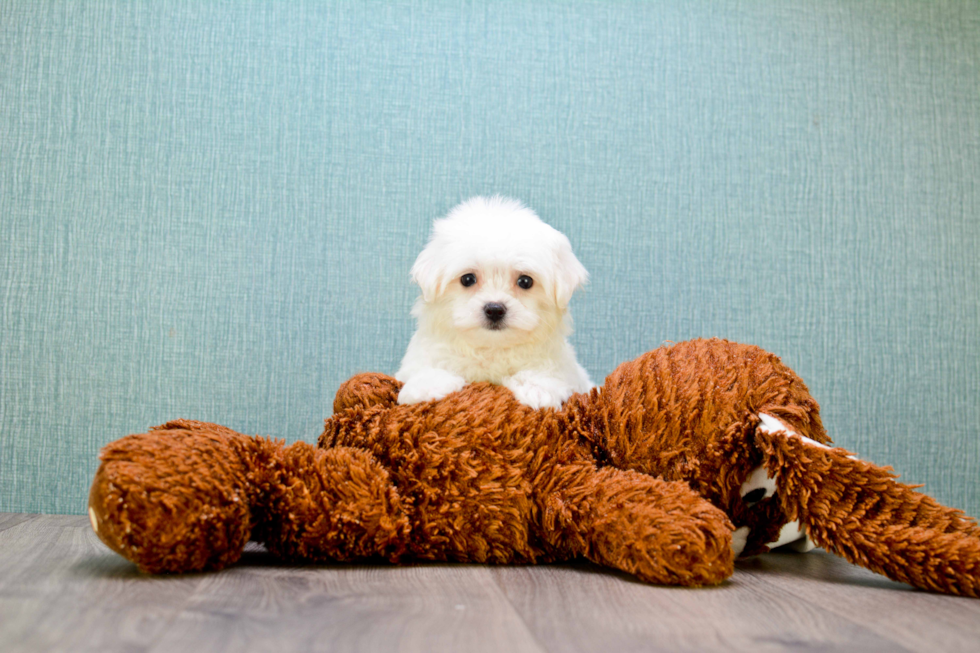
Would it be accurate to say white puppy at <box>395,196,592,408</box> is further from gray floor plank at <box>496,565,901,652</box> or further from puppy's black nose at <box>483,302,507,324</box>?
gray floor plank at <box>496,565,901,652</box>

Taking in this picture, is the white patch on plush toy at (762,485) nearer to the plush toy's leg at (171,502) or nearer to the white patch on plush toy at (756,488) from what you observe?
the white patch on plush toy at (756,488)

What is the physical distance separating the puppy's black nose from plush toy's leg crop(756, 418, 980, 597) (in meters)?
0.45

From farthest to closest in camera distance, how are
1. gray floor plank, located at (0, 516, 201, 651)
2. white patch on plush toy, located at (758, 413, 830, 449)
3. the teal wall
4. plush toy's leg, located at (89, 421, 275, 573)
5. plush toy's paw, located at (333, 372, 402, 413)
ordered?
1. the teal wall
2. plush toy's paw, located at (333, 372, 402, 413)
3. white patch on plush toy, located at (758, 413, 830, 449)
4. plush toy's leg, located at (89, 421, 275, 573)
5. gray floor plank, located at (0, 516, 201, 651)

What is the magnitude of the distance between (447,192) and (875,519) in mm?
1147

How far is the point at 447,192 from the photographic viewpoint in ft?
5.86

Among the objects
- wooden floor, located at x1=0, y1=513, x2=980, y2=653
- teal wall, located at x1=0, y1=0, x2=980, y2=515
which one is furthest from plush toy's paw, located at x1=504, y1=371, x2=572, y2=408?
teal wall, located at x1=0, y1=0, x2=980, y2=515

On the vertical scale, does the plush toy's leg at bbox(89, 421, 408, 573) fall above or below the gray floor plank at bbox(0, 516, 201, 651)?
above

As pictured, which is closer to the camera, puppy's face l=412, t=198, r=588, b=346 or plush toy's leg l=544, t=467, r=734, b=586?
plush toy's leg l=544, t=467, r=734, b=586

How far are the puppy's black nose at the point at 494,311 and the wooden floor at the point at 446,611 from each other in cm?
38

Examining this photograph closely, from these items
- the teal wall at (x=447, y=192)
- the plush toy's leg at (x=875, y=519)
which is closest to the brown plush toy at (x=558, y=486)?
the plush toy's leg at (x=875, y=519)

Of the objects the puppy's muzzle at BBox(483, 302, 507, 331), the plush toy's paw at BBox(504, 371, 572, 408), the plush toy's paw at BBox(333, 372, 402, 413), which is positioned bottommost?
the plush toy's paw at BBox(333, 372, 402, 413)

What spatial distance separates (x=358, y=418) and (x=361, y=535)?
19cm

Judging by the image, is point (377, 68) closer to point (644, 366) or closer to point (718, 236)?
point (718, 236)

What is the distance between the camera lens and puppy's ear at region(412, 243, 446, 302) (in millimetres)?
1236
